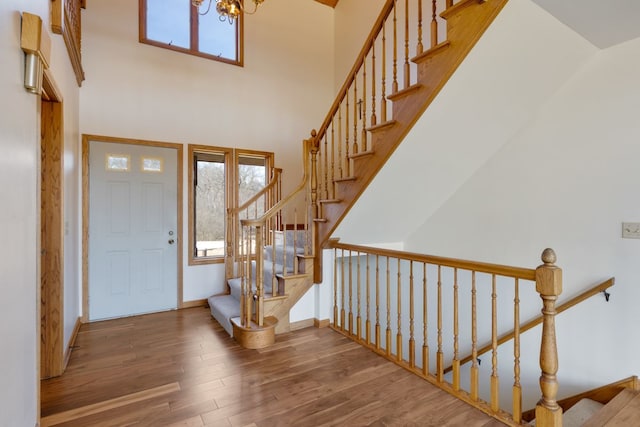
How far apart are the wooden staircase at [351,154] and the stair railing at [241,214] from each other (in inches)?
3.0

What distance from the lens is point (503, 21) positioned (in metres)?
1.87

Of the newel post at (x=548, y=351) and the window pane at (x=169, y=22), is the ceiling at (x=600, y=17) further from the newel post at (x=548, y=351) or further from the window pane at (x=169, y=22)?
the window pane at (x=169, y=22)

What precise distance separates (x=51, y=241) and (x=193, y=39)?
3.20m

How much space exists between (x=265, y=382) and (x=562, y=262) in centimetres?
259

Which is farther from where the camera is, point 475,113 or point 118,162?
point 118,162

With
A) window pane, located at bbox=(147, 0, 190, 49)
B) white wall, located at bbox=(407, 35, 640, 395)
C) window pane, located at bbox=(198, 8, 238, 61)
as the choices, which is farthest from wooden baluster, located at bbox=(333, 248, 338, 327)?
window pane, located at bbox=(147, 0, 190, 49)

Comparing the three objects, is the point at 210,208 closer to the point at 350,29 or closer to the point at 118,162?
the point at 118,162

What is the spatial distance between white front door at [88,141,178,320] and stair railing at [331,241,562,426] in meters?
2.23

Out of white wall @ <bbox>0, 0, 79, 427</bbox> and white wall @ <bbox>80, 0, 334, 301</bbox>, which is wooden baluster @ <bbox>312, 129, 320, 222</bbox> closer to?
white wall @ <bbox>80, 0, 334, 301</bbox>

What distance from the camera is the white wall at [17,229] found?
1.30 metres

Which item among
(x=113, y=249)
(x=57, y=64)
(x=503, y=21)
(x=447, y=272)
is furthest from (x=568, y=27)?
(x=113, y=249)

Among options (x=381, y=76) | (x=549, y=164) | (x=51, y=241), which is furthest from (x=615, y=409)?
(x=51, y=241)

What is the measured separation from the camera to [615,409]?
2.04m

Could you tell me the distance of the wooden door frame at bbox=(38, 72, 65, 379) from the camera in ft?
7.80
